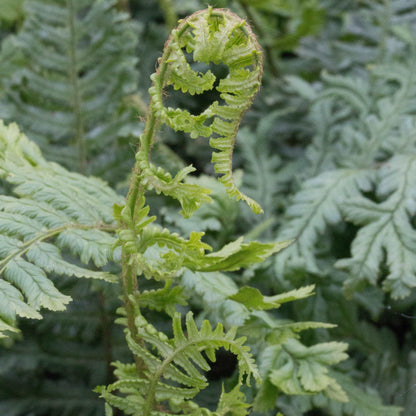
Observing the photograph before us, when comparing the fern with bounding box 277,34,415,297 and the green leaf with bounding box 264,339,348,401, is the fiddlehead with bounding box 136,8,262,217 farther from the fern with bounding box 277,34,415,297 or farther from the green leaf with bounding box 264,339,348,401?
the fern with bounding box 277,34,415,297

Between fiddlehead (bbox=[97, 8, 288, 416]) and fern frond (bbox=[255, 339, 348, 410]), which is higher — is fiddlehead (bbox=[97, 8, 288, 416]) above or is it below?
above

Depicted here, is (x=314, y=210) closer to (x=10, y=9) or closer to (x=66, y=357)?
(x=66, y=357)

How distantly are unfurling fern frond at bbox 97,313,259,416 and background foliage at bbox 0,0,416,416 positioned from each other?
177mm

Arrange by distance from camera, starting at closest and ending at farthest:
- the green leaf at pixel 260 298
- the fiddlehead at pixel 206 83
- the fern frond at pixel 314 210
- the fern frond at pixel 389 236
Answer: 1. the fiddlehead at pixel 206 83
2. the green leaf at pixel 260 298
3. the fern frond at pixel 389 236
4. the fern frond at pixel 314 210

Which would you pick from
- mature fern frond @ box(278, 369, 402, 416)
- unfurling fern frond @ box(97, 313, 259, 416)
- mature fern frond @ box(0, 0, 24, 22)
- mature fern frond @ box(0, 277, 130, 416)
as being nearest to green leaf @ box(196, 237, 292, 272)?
unfurling fern frond @ box(97, 313, 259, 416)

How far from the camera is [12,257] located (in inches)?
34.7

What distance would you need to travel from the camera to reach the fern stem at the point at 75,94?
1.59 meters

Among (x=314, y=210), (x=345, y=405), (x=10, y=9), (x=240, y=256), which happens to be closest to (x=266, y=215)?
(x=314, y=210)

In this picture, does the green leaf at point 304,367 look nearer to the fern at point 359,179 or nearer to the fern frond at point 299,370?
the fern frond at point 299,370

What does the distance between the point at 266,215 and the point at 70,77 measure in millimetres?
834

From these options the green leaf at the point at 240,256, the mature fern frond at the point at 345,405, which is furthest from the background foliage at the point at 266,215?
the green leaf at the point at 240,256

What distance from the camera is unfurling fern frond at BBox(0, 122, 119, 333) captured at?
2.74 feet

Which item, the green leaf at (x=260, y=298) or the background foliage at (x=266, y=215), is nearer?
the green leaf at (x=260, y=298)

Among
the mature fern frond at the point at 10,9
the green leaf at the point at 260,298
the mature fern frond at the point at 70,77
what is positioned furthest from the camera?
the mature fern frond at the point at 10,9
